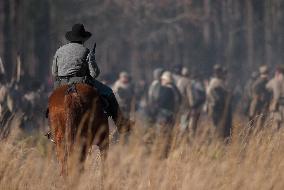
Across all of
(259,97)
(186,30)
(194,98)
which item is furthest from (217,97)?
(186,30)

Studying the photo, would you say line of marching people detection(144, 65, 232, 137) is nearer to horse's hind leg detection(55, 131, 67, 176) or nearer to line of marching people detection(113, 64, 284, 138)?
line of marching people detection(113, 64, 284, 138)

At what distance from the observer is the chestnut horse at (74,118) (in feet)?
33.8

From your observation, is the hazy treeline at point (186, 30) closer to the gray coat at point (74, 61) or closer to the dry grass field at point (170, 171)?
the gray coat at point (74, 61)

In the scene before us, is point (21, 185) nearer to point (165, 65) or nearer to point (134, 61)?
point (165, 65)

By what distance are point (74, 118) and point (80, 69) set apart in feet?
2.74

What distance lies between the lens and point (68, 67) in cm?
1102

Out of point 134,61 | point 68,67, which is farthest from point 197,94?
point 134,61

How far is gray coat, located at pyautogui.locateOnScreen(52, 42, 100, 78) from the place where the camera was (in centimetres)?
1098

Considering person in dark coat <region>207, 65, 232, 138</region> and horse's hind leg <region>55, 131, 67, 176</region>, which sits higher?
horse's hind leg <region>55, 131, 67, 176</region>

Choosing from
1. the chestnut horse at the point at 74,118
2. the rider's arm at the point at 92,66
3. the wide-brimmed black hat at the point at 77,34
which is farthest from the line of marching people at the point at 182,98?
the chestnut horse at the point at 74,118

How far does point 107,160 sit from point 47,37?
78.2 feet

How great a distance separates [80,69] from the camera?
1099cm

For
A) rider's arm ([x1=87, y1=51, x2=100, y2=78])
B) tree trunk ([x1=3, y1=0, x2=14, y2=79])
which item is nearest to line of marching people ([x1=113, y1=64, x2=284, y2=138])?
tree trunk ([x1=3, y1=0, x2=14, y2=79])

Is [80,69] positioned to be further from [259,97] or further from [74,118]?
[259,97]
